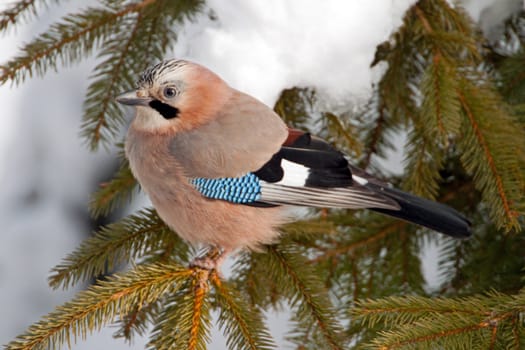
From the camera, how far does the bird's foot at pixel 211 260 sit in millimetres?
2312

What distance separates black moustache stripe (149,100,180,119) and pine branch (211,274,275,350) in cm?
65

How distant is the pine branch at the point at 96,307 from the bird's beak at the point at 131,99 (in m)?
0.60

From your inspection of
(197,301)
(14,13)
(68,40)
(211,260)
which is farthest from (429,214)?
→ (14,13)

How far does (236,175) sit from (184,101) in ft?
1.22

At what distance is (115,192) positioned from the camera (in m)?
2.85

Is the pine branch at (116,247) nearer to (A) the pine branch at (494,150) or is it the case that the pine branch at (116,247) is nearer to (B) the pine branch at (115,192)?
(B) the pine branch at (115,192)

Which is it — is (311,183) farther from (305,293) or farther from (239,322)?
(239,322)

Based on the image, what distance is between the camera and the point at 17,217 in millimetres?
3963

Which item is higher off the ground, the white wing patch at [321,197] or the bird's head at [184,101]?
the bird's head at [184,101]

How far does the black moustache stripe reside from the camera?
2518 millimetres

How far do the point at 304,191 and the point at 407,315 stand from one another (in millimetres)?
635


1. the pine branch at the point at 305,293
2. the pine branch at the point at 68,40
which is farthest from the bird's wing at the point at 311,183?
the pine branch at the point at 68,40

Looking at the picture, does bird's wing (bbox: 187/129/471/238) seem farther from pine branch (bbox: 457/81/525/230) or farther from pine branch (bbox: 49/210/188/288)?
pine branch (bbox: 49/210/188/288)

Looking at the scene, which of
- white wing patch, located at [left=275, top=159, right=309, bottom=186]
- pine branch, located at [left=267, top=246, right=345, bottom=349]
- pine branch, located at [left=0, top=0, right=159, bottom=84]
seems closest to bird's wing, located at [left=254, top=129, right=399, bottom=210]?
white wing patch, located at [left=275, top=159, right=309, bottom=186]
